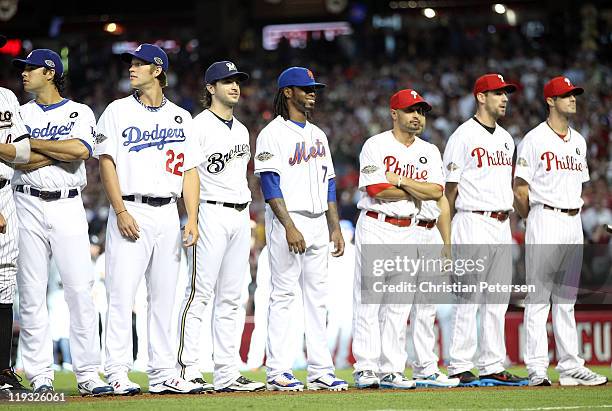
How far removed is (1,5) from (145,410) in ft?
69.3

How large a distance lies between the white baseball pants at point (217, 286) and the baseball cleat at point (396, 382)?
1148 millimetres

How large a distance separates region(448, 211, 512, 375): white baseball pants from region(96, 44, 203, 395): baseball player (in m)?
2.21

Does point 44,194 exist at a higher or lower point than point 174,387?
higher

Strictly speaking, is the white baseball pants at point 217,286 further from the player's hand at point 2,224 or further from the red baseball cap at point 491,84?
the red baseball cap at point 491,84

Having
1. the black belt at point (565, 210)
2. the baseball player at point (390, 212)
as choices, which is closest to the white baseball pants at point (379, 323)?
the baseball player at point (390, 212)

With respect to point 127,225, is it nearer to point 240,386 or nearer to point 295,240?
point 295,240

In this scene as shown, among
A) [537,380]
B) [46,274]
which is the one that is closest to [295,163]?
[46,274]

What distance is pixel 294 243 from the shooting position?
7816mm

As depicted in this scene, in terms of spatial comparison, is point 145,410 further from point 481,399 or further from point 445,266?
point 445,266

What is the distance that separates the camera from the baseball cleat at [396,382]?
8086 mm

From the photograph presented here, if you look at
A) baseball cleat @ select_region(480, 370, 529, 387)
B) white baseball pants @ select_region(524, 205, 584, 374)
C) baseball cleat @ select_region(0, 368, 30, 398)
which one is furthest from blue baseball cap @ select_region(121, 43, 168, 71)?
baseball cleat @ select_region(480, 370, 529, 387)

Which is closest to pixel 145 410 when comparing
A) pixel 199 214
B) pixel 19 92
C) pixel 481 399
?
pixel 199 214

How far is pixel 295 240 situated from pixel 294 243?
0.09 feet

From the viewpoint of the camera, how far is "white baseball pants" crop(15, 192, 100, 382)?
283 inches
